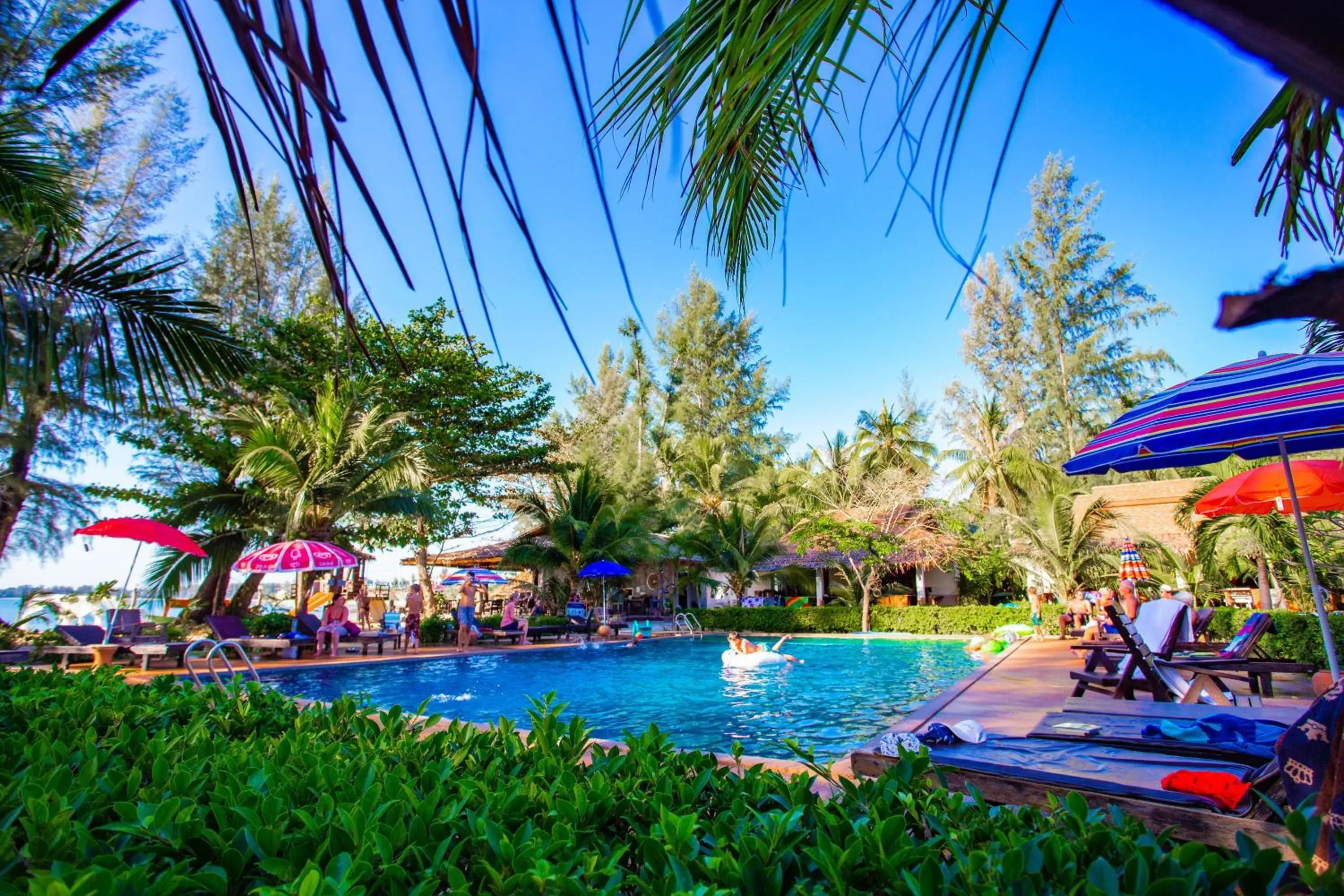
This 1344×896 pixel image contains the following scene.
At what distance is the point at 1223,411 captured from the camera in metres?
4.17

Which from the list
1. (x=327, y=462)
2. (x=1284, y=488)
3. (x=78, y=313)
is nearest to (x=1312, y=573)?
(x=1284, y=488)

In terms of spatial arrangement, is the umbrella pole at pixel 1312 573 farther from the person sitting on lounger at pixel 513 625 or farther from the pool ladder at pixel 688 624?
the pool ladder at pixel 688 624

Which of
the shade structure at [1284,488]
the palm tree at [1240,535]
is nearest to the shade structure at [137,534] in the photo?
the shade structure at [1284,488]

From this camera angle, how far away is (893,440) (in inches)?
Answer: 1219

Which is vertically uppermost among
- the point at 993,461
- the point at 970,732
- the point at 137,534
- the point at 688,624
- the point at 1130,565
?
the point at 993,461

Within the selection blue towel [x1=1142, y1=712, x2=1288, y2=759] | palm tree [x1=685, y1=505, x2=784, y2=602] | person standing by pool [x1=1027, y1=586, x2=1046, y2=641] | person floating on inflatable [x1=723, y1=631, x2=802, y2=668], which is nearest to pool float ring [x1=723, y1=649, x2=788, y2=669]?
person floating on inflatable [x1=723, y1=631, x2=802, y2=668]

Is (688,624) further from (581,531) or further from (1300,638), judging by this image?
(1300,638)

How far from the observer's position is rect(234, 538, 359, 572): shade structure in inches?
497

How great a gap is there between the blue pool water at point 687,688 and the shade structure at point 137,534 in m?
2.72

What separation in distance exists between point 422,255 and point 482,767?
1.81 m

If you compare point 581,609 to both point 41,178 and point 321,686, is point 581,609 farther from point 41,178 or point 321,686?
point 41,178

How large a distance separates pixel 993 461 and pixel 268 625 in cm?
2465

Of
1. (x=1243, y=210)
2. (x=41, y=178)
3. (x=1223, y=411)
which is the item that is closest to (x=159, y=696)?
(x=41, y=178)

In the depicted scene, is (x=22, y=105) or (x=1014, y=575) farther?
(x=1014, y=575)
